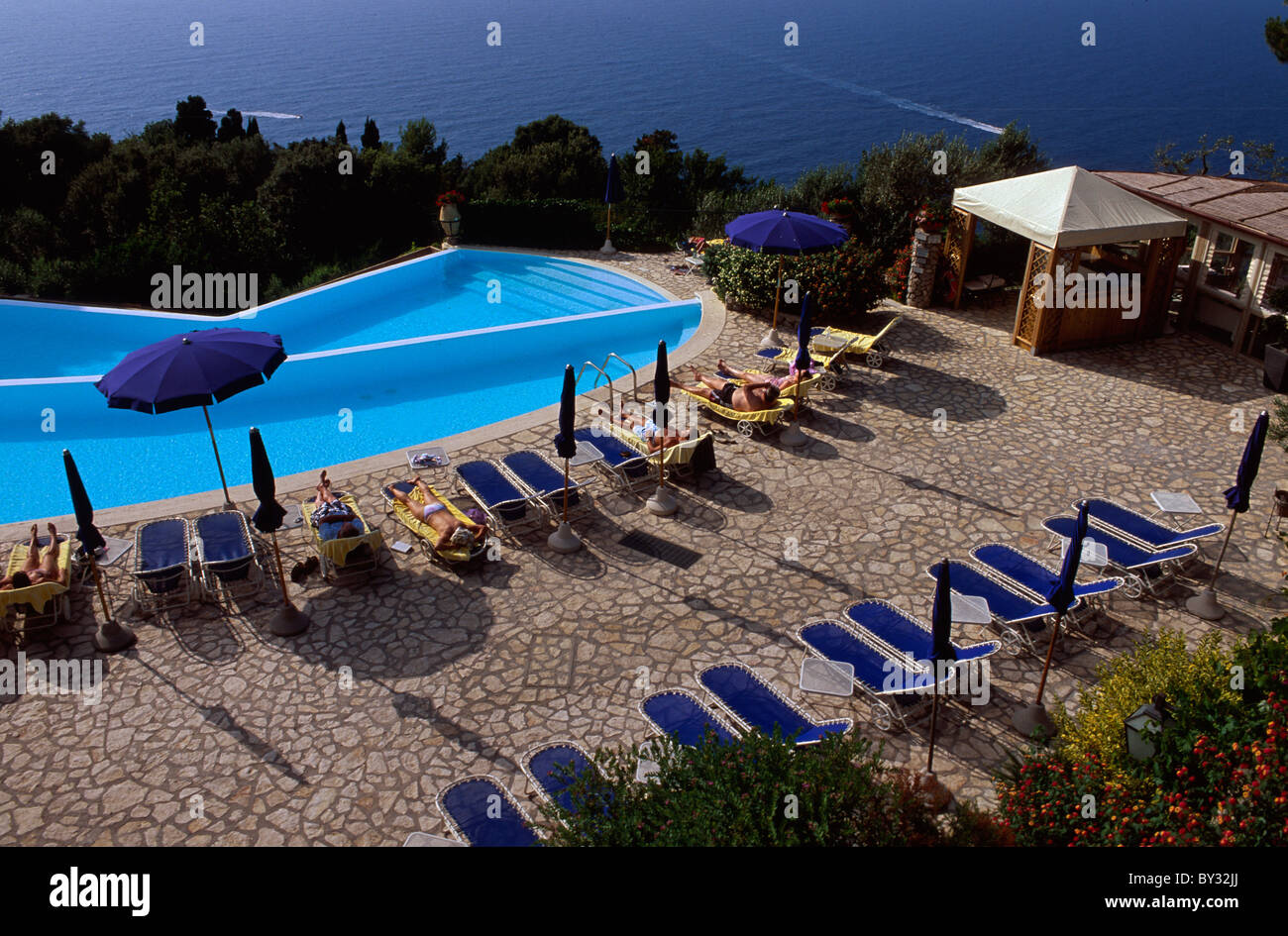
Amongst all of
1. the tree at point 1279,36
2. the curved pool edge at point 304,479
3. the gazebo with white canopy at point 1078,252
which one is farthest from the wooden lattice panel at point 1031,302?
the tree at point 1279,36

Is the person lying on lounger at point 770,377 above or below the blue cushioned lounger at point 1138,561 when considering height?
above

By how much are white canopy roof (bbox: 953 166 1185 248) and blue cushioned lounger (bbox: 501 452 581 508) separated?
29.6ft

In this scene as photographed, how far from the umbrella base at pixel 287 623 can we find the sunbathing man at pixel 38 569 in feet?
7.08

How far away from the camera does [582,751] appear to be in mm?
8031

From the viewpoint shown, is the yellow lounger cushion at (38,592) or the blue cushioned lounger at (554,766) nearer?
the blue cushioned lounger at (554,766)

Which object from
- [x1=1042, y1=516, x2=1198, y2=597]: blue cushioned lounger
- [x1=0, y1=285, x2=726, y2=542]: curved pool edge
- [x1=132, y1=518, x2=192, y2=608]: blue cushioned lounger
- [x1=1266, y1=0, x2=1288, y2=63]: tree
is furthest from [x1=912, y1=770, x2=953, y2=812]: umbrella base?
[x1=1266, y1=0, x2=1288, y2=63]: tree

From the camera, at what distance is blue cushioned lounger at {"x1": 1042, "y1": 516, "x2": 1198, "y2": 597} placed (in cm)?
1012

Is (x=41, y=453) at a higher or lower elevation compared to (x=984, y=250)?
lower

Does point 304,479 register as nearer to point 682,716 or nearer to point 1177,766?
point 682,716

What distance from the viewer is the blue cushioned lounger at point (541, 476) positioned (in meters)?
11.4

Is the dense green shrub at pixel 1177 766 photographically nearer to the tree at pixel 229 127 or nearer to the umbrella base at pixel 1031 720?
the umbrella base at pixel 1031 720

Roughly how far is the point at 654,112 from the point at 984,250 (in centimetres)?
8778

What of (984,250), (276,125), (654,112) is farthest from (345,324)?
(654,112)
